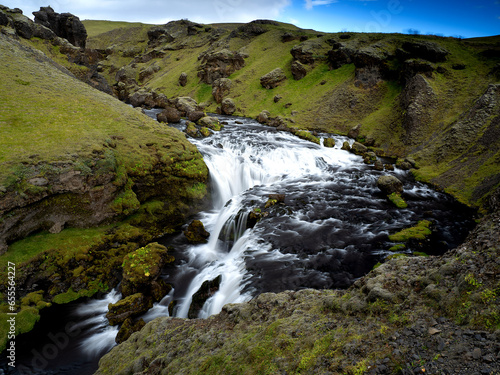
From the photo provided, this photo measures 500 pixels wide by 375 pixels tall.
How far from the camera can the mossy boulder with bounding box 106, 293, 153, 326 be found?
10938 millimetres

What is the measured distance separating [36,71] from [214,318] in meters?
30.0

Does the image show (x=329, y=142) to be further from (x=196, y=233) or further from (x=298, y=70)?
(x=298, y=70)

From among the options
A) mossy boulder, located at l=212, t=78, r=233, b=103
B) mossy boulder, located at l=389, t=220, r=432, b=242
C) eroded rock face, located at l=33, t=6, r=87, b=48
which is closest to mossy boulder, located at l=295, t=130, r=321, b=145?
mossy boulder, located at l=389, t=220, r=432, b=242

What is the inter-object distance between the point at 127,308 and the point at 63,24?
268 feet

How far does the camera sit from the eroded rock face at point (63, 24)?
205ft

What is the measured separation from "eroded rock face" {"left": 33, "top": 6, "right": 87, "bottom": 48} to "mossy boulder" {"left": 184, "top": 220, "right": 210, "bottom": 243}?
2878 inches

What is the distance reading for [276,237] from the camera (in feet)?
50.4

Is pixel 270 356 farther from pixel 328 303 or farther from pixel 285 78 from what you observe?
pixel 285 78

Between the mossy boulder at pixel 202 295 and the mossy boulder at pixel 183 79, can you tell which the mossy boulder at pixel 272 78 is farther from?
the mossy boulder at pixel 202 295

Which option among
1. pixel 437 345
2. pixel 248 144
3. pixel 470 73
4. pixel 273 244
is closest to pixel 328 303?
pixel 437 345

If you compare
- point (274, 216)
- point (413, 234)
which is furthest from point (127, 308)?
point (413, 234)

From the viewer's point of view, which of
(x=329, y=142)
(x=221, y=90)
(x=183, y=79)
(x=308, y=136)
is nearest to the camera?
(x=329, y=142)

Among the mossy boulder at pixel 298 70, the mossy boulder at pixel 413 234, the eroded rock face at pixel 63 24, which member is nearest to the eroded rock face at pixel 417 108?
the mossy boulder at pixel 413 234

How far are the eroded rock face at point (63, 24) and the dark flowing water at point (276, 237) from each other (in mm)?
62308
